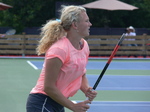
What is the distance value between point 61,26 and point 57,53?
0.32 metres

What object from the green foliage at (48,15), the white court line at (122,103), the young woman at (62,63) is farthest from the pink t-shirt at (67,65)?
the green foliage at (48,15)

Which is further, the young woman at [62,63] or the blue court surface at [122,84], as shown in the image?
the blue court surface at [122,84]

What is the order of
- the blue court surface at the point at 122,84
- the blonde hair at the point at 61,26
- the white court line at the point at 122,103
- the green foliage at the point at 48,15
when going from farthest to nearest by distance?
the green foliage at the point at 48,15, the white court line at the point at 122,103, the blue court surface at the point at 122,84, the blonde hair at the point at 61,26

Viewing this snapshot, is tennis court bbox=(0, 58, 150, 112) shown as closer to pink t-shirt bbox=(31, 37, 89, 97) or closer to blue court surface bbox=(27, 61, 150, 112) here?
blue court surface bbox=(27, 61, 150, 112)

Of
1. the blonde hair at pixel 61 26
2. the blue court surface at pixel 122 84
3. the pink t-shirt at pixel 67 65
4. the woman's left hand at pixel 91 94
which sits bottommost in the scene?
the blue court surface at pixel 122 84

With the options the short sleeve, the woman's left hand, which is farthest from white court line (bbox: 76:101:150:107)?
the short sleeve

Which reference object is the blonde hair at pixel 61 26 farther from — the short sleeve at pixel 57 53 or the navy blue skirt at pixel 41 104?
the navy blue skirt at pixel 41 104

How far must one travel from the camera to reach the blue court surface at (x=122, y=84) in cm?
909

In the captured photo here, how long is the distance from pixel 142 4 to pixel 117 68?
11.9 metres

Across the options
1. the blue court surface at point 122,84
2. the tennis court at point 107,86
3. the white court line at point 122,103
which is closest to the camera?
the blue court surface at point 122,84

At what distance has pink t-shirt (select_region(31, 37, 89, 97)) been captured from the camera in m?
3.94

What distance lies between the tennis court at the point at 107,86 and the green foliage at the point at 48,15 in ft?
25.7

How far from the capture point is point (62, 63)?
155 inches

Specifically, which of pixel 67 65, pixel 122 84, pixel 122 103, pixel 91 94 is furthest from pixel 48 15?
pixel 67 65
